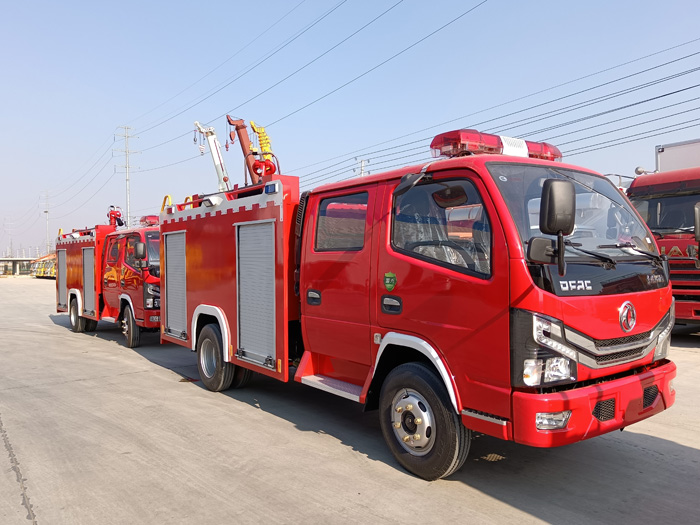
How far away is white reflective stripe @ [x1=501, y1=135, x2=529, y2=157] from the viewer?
459 cm

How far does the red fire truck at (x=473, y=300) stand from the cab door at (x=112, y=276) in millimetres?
6877

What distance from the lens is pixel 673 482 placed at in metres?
3.95

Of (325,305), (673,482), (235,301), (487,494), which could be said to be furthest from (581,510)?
(235,301)

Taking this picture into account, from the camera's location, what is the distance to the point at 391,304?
13.9 feet

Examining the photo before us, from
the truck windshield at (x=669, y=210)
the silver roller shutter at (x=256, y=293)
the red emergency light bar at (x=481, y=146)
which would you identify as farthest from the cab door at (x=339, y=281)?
the truck windshield at (x=669, y=210)

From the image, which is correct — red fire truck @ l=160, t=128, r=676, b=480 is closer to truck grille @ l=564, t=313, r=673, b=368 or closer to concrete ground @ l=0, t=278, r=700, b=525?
truck grille @ l=564, t=313, r=673, b=368

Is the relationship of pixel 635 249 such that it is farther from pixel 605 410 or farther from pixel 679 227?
pixel 679 227

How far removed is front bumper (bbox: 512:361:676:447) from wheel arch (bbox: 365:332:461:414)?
20.9 inches

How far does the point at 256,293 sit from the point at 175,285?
2572 millimetres

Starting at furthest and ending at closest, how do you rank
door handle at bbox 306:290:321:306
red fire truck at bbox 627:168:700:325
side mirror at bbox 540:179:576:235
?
red fire truck at bbox 627:168:700:325 → door handle at bbox 306:290:321:306 → side mirror at bbox 540:179:576:235

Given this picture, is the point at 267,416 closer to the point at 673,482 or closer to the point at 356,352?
the point at 356,352

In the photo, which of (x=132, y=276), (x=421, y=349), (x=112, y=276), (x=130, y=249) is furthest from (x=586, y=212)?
(x=112, y=276)

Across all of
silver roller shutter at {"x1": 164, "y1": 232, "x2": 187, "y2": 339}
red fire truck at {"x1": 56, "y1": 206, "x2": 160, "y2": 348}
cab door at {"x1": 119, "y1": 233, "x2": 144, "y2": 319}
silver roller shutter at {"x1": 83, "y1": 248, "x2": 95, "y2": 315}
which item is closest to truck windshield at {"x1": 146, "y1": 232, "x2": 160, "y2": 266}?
red fire truck at {"x1": 56, "y1": 206, "x2": 160, "y2": 348}

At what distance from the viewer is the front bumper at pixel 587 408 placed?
10.7ft
